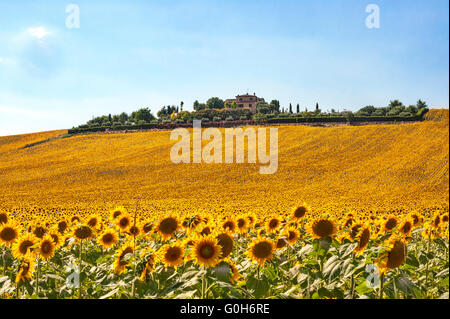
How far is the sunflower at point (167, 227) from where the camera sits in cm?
383

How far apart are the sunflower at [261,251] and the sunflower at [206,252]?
0.52 meters

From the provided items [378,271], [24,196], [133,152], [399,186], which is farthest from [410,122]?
[378,271]

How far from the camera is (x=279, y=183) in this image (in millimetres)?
28672

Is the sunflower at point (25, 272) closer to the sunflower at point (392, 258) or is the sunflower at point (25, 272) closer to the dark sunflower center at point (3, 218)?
the dark sunflower center at point (3, 218)

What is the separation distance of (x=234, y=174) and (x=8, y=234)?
26429mm

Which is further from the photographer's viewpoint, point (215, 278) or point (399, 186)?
point (399, 186)

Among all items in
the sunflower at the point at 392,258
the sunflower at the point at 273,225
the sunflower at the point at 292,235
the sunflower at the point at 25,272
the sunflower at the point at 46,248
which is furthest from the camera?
the sunflower at the point at 273,225

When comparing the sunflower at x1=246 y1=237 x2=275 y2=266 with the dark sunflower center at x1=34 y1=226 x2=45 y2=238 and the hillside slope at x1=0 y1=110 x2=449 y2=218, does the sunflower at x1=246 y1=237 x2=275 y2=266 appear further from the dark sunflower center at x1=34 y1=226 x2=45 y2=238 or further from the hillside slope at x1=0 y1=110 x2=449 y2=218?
the hillside slope at x1=0 y1=110 x2=449 y2=218

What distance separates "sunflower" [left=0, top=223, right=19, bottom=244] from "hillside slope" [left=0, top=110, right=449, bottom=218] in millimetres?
3940

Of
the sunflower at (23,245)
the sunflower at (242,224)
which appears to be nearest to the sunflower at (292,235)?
the sunflower at (242,224)

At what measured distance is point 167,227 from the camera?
12.6 ft

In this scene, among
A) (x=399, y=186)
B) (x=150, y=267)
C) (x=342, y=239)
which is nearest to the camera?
(x=150, y=267)
